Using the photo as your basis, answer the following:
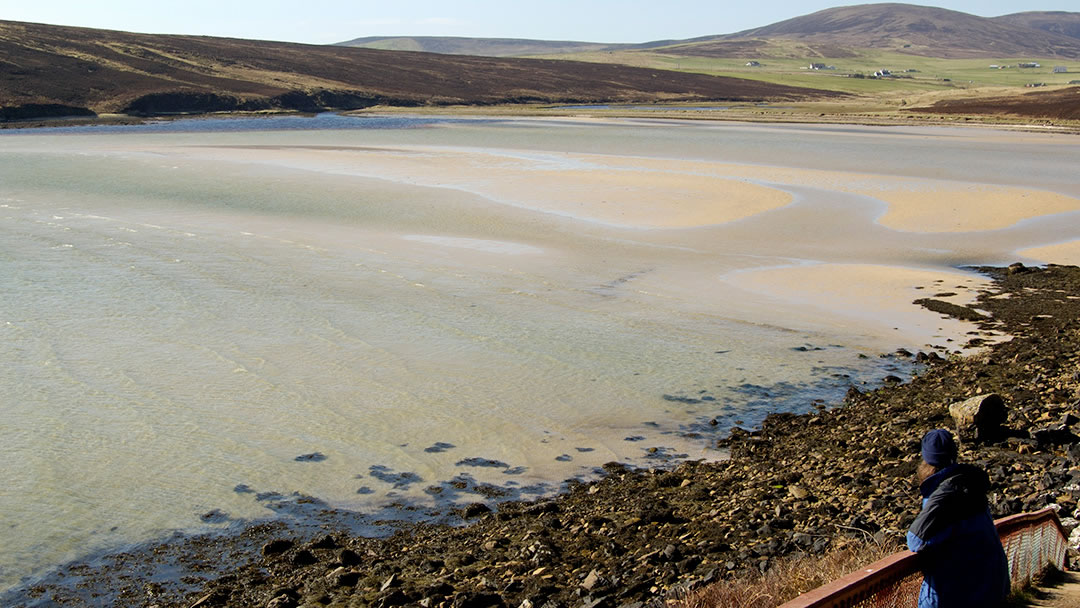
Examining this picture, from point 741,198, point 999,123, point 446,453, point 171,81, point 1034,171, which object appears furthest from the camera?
point 171,81

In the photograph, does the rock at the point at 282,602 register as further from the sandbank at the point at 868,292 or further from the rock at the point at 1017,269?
the rock at the point at 1017,269

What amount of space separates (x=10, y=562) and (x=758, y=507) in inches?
233

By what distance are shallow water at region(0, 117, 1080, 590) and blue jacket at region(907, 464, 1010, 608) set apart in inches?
187

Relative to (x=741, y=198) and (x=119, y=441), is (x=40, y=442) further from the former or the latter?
(x=741, y=198)

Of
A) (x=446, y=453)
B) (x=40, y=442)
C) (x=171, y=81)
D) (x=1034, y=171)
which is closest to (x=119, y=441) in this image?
(x=40, y=442)

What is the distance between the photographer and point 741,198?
27.4 m

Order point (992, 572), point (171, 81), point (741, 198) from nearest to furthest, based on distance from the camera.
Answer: point (992, 572)
point (741, 198)
point (171, 81)

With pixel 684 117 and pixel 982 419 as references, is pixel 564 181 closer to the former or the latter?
pixel 982 419

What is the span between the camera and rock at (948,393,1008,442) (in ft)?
29.3

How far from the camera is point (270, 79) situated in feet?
275

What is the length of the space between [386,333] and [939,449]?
10.4 meters

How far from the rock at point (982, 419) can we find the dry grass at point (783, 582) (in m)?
3.31

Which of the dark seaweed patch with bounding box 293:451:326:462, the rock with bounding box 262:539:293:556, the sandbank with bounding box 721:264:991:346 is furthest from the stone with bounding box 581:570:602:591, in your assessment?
the sandbank with bounding box 721:264:991:346

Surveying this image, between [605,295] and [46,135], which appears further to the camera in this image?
[46,135]
